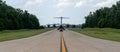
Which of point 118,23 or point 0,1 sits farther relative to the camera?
point 0,1

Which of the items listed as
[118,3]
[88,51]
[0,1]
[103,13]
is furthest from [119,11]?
[88,51]

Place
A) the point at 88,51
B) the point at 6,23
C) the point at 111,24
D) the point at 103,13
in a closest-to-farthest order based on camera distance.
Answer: the point at 88,51
the point at 6,23
the point at 111,24
the point at 103,13

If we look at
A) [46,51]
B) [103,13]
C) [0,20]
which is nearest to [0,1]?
[0,20]

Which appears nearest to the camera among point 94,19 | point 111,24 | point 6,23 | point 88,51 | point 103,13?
point 88,51

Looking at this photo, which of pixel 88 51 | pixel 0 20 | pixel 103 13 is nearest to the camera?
pixel 88 51

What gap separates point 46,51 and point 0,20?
262 feet

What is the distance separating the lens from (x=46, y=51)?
14.4 m

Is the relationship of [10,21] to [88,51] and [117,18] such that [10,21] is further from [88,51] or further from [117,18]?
[88,51]

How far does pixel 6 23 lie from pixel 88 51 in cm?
8765

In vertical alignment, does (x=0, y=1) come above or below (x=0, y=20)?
above

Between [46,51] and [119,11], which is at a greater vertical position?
[119,11]

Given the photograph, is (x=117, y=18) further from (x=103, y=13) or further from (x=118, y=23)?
(x=103, y=13)

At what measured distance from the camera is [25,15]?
14400cm

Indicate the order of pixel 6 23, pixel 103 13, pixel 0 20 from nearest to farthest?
pixel 0 20, pixel 6 23, pixel 103 13
